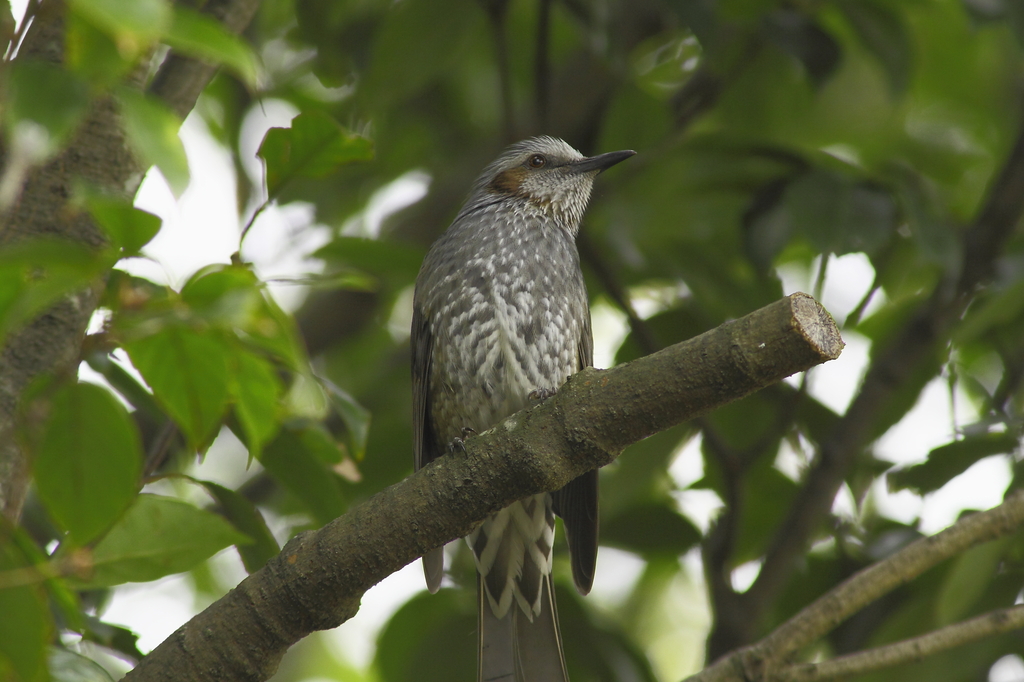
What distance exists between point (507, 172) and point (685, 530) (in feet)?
5.69

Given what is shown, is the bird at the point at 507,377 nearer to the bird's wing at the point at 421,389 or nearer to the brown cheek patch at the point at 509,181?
the bird's wing at the point at 421,389

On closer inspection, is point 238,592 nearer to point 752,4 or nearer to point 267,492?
point 267,492

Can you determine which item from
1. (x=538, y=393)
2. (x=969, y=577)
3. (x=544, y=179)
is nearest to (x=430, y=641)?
(x=538, y=393)

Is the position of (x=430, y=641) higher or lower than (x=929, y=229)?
lower

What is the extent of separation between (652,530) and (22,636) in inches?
107

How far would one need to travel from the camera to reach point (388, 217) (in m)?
5.10

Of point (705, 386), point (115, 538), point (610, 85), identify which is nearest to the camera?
point (705, 386)

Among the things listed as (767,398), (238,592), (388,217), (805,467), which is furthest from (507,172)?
(238,592)

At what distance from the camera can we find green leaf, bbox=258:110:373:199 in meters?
2.24

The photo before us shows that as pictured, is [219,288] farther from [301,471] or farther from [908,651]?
[908,651]

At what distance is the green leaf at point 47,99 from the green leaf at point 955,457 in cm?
277

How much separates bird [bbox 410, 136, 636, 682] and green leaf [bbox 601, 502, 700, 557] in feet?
1.07

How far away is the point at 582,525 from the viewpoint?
327cm

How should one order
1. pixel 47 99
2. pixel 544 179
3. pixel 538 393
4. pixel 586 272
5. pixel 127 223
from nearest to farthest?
pixel 47 99
pixel 127 223
pixel 538 393
pixel 544 179
pixel 586 272
